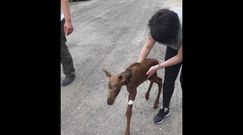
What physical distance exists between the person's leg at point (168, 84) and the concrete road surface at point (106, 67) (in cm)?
8

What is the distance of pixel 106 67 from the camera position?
593cm

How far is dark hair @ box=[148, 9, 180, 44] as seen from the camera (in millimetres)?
3096

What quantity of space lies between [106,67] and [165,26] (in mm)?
2908

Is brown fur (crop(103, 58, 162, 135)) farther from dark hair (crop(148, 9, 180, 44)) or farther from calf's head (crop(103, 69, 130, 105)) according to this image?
dark hair (crop(148, 9, 180, 44))

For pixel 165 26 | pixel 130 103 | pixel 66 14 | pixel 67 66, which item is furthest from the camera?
pixel 67 66

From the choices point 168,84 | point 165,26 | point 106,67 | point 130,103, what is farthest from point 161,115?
point 106,67

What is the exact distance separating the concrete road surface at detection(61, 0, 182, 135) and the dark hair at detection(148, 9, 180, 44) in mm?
1210

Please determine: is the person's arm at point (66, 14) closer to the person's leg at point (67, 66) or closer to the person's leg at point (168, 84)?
the person's leg at point (67, 66)

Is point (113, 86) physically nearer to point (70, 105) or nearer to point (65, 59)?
point (70, 105)

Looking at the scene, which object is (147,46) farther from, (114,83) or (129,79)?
(114,83)

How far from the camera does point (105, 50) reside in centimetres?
675

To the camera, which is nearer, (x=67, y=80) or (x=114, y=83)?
(x=114, y=83)

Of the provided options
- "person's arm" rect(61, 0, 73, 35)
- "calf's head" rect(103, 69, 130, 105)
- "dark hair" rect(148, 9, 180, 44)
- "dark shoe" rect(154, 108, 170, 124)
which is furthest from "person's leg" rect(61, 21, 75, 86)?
"dark hair" rect(148, 9, 180, 44)
